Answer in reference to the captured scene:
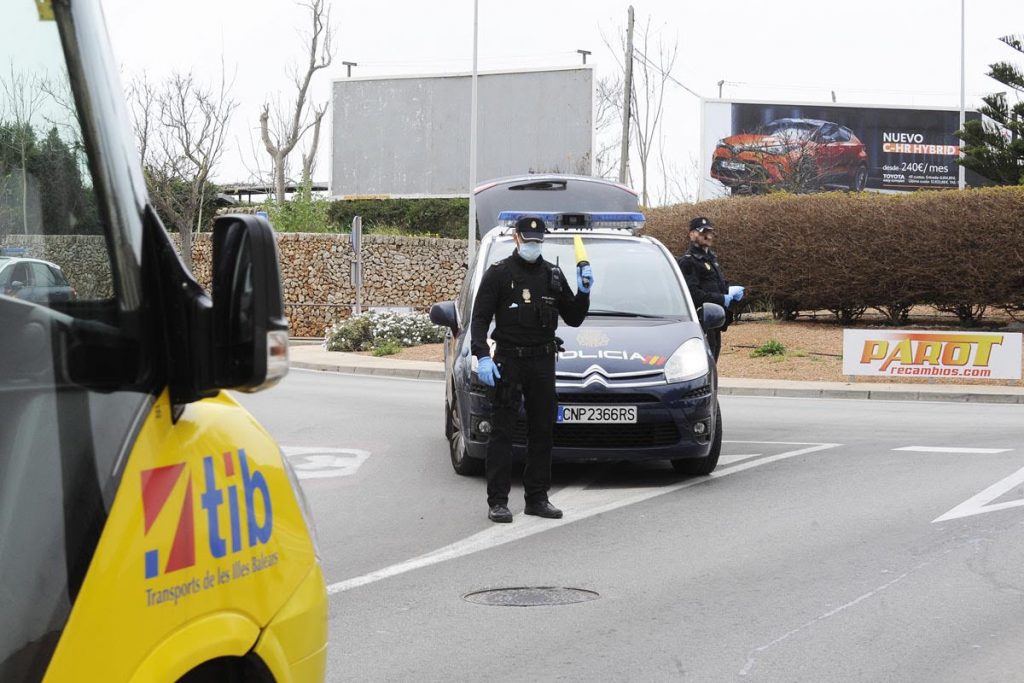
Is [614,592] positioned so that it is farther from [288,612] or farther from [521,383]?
[288,612]

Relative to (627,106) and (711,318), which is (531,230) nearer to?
(711,318)

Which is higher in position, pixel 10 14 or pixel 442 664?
pixel 10 14

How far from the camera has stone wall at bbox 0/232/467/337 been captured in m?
35.4

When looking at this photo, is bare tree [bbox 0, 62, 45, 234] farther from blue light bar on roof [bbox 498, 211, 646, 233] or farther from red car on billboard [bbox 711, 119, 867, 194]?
red car on billboard [bbox 711, 119, 867, 194]

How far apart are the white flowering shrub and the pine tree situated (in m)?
13.0

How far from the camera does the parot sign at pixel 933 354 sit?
20.1 meters

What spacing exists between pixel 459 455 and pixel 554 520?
200cm

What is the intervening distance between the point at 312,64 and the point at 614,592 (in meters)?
41.1

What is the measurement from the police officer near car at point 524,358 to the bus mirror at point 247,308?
6060 millimetres

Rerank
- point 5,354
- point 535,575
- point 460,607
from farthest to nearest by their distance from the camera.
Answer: point 535,575 → point 460,607 → point 5,354

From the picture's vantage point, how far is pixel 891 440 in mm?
12875

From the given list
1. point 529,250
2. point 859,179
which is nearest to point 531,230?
point 529,250

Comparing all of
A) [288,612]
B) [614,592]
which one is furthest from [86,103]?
[614,592]

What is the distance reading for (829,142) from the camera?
52.8 metres
